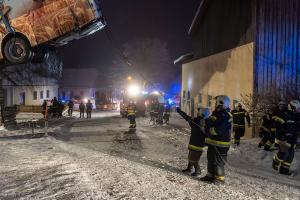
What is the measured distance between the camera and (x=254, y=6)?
1418 centimetres

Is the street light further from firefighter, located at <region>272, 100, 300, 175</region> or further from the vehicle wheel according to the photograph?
firefighter, located at <region>272, 100, 300, 175</region>

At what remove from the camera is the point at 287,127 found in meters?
8.41

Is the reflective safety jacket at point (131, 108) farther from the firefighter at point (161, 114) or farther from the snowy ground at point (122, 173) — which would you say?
the firefighter at point (161, 114)

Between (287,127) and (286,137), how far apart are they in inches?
9.2

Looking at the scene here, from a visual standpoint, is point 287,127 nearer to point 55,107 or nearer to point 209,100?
point 209,100

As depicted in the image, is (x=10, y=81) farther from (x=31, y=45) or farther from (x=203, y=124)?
(x=203, y=124)

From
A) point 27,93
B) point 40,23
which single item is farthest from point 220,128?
point 27,93

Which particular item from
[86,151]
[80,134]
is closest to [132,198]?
[86,151]

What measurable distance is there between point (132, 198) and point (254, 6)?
10.5 m

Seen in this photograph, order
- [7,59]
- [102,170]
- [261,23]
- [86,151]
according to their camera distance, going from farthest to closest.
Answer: [261,23] < [7,59] < [86,151] < [102,170]

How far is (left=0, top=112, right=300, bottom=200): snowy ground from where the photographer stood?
6.53m

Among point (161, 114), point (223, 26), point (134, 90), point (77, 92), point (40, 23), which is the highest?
point (223, 26)

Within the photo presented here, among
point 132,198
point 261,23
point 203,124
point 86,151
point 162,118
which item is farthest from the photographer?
point 162,118

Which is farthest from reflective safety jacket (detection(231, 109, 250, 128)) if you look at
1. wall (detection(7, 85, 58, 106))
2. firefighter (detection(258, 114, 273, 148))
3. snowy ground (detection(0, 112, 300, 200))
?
wall (detection(7, 85, 58, 106))
